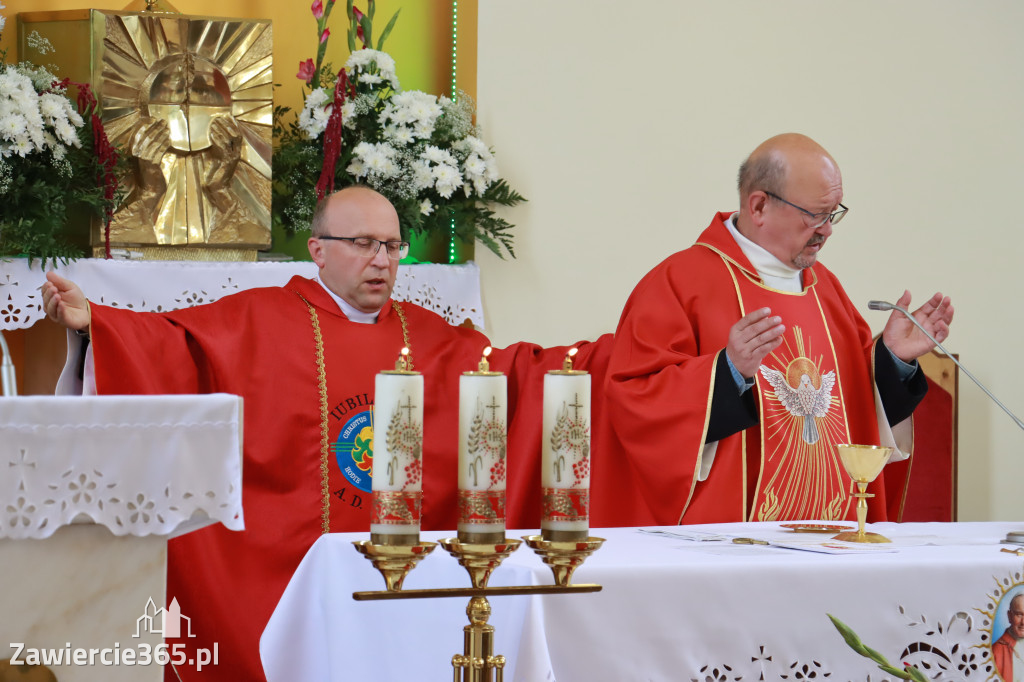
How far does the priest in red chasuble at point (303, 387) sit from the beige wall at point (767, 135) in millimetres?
1300

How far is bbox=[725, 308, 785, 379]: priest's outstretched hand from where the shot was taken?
335cm

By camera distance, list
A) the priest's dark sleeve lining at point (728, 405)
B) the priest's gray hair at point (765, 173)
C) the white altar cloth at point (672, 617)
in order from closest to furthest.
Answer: the white altar cloth at point (672, 617)
the priest's dark sleeve lining at point (728, 405)
the priest's gray hair at point (765, 173)

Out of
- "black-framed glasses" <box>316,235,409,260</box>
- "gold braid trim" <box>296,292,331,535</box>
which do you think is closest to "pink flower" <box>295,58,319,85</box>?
"black-framed glasses" <box>316,235,409,260</box>

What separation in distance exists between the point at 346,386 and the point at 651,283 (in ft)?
3.83

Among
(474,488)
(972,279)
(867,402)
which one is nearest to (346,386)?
(867,402)

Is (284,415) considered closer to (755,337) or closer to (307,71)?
(755,337)

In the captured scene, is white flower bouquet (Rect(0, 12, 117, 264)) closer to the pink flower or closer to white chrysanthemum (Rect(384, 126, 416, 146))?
the pink flower

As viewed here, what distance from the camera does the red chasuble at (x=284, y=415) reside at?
398 centimetres

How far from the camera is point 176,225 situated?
5043mm

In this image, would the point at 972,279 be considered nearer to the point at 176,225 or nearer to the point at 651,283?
the point at 651,283

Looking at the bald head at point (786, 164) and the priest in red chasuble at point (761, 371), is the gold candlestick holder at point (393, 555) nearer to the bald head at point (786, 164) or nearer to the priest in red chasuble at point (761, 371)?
the priest in red chasuble at point (761, 371)

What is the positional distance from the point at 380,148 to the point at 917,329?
7.86 feet

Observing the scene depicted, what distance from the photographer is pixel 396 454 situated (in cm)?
172

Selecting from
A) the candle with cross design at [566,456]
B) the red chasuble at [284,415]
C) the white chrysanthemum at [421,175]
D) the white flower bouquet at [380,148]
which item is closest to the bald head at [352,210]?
the red chasuble at [284,415]
